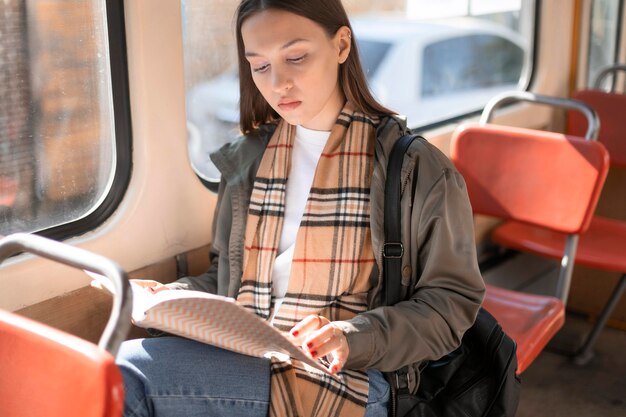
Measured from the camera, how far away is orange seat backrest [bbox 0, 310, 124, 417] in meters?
1.10

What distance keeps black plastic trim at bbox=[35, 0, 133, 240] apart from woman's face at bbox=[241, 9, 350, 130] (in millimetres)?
367

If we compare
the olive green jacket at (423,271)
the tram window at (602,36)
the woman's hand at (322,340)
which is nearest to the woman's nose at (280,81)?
the olive green jacket at (423,271)

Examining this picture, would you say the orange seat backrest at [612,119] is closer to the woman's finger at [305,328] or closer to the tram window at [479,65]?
the tram window at [479,65]

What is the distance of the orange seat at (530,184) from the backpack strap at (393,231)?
0.65 m

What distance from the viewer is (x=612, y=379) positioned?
9.85ft

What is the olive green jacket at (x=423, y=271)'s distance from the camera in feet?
5.40

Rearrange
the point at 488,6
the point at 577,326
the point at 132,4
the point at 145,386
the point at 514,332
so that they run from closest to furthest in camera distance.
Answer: the point at 145,386, the point at 132,4, the point at 514,332, the point at 577,326, the point at 488,6

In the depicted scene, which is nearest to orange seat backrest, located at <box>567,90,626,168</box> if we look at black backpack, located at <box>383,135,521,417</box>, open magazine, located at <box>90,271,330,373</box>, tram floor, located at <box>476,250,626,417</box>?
tram floor, located at <box>476,250,626,417</box>

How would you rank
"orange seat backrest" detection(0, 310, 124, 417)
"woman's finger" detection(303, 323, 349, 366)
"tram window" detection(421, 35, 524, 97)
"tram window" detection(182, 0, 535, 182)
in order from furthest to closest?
"tram window" detection(421, 35, 524, 97) → "tram window" detection(182, 0, 535, 182) → "woman's finger" detection(303, 323, 349, 366) → "orange seat backrest" detection(0, 310, 124, 417)

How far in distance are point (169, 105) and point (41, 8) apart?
0.39 metres

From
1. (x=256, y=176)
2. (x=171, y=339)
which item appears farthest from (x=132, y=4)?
(x=171, y=339)

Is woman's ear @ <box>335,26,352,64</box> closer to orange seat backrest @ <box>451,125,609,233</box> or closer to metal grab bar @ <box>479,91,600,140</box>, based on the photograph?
orange seat backrest @ <box>451,125,609,233</box>

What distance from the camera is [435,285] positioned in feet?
5.63

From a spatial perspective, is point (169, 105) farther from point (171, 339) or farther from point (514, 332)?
point (514, 332)
